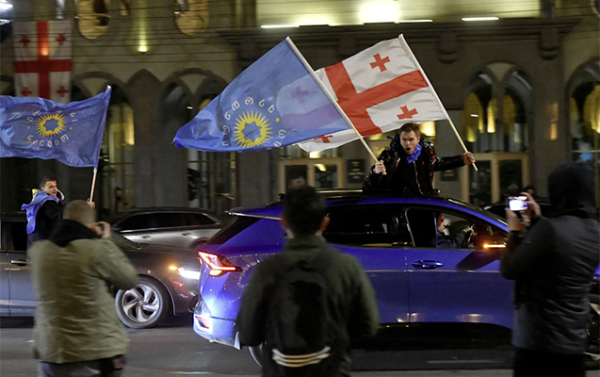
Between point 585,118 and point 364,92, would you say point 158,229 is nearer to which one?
point 364,92

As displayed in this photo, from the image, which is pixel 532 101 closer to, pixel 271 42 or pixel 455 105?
pixel 455 105

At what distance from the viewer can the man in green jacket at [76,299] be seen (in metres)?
4.13

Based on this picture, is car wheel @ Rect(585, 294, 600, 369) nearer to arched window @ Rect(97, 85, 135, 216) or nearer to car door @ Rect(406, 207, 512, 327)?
car door @ Rect(406, 207, 512, 327)

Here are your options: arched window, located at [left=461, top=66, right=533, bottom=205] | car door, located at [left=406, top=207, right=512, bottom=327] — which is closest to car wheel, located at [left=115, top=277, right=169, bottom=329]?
car door, located at [left=406, top=207, right=512, bottom=327]

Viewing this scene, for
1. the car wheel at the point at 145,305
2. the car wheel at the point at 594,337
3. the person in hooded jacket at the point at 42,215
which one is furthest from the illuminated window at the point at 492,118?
the car wheel at the point at 594,337

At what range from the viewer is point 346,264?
128 inches

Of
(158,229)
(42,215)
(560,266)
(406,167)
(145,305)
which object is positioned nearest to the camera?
(560,266)

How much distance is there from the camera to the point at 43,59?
71.8 feet

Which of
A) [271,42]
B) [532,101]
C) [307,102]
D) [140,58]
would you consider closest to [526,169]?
[532,101]

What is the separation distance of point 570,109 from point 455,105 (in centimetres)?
329

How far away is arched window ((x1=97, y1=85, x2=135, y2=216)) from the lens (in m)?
22.5

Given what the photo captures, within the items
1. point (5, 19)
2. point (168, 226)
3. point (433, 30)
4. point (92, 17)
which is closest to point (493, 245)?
point (168, 226)

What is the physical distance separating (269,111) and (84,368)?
14.1 ft

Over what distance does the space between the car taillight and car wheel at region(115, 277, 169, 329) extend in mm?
3036
